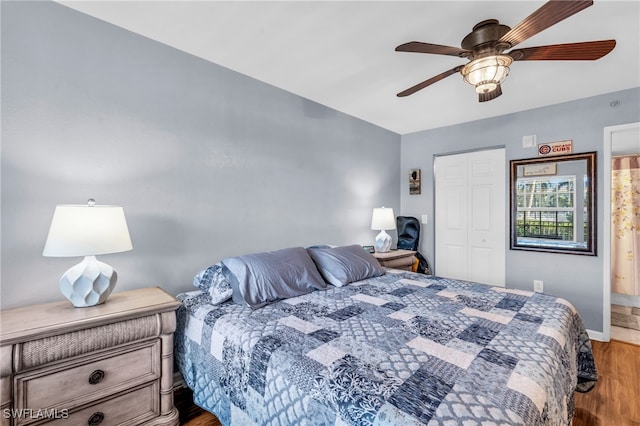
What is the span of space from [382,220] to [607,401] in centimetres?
227

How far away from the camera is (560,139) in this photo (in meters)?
3.15

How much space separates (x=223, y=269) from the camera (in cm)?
200

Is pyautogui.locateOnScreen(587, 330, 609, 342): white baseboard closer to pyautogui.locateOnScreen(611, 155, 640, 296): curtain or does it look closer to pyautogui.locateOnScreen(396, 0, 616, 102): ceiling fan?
pyautogui.locateOnScreen(611, 155, 640, 296): curtain

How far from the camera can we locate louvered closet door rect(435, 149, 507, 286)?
357cm

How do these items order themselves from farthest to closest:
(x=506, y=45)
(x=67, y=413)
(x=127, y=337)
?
(x=506, y=45)
(x=127, y=337)
(x=67, y=413)

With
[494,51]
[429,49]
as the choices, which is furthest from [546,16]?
[429,49]

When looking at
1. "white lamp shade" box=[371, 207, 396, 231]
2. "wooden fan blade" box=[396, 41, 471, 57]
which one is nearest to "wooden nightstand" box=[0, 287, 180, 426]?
"wooden fan blade" box=[396, 41, 471, 57]

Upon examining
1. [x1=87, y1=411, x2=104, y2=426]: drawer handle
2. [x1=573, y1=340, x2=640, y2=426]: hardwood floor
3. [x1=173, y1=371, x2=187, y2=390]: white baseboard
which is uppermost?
[x1=87, y1=411, x2=104, y2=426]: drawer handle

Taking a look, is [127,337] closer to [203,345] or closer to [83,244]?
[203,345]

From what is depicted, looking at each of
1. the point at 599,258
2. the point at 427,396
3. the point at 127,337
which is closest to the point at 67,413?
the point at 127,337

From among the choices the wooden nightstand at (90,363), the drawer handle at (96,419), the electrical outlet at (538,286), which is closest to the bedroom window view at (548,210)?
the electrical outlet at (538,286)

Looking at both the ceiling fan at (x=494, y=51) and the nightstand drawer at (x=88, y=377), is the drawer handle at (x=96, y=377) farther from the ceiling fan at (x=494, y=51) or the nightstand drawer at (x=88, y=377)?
the ceiling fan at (x=494, y=51)

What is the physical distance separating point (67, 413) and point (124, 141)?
1.51m

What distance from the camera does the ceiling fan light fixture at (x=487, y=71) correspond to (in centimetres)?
167
